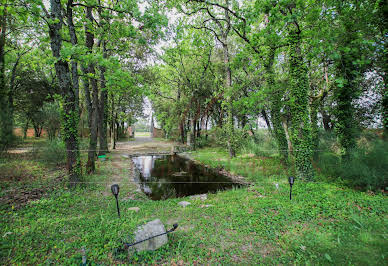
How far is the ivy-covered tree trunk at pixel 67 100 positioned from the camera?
4.47m

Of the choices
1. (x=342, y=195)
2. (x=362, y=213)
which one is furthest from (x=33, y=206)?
(x=342, y=195)

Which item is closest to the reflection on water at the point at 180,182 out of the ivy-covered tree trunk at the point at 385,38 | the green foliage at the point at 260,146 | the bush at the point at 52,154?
the green foliage at the point at 260,146

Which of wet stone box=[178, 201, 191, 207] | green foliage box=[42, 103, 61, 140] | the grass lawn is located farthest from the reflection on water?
green foliage box=[42, 103, 61, 140]

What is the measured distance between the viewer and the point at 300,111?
18.9 ft

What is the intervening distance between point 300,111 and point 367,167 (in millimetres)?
2294

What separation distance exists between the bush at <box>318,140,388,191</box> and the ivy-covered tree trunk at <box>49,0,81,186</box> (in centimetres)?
798

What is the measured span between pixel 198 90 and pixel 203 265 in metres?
13.6

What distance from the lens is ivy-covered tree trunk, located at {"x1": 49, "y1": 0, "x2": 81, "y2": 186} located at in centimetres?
447

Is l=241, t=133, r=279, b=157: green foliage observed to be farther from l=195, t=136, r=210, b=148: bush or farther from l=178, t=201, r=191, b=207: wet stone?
l=195, t=136, r=210, b=148: bush

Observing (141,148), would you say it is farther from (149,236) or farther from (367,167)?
(367,167)

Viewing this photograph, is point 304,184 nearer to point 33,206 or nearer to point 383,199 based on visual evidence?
point 383,199

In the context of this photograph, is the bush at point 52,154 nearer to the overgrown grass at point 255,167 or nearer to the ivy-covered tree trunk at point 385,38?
the overgrown grass at point 255,167

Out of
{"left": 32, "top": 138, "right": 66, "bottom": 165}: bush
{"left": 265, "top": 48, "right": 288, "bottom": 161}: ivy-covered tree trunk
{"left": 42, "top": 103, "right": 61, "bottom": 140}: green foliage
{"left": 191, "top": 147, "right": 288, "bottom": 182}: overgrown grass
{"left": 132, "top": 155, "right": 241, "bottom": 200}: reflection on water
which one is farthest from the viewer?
{"left": 42, "top": 103, "right": 61, "bottom": 140}: green foliage

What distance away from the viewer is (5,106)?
7398mm
